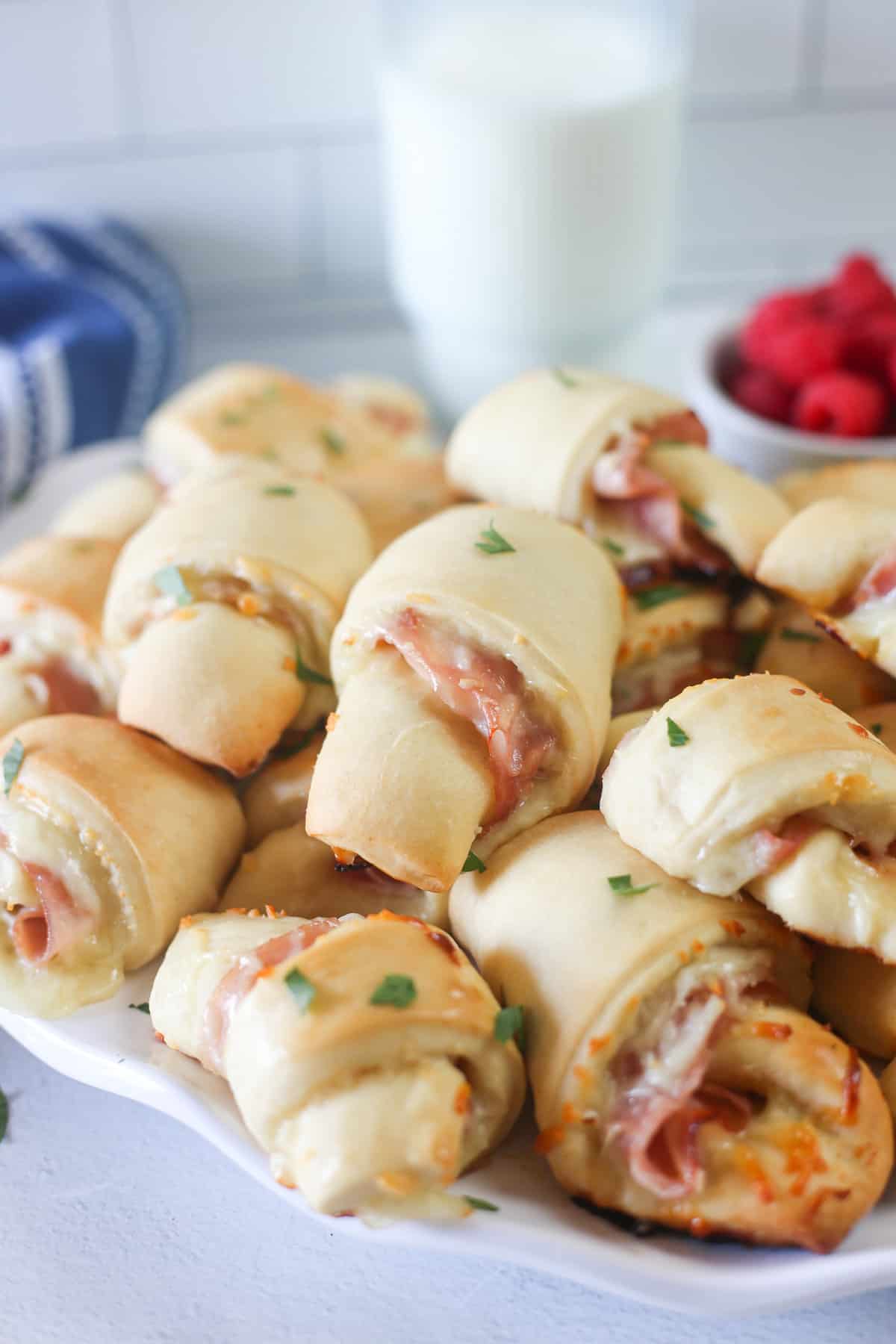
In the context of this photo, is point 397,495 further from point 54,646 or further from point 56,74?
point 56,74

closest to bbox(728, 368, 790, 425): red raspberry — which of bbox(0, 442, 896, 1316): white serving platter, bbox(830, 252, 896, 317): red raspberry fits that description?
bbox(830, 252, 896, 317): red raspberry

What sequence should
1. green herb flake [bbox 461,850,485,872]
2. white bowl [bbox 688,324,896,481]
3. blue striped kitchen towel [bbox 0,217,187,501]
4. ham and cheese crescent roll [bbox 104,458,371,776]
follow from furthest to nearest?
blue striped kitchen towel [bbox 0,217,187,501]
white bowl [bbox 688,324,896,481]
ham and cheese crescent roll [bbox 104,458,371,776]
green herb flake [bbox 461,850,485,872]

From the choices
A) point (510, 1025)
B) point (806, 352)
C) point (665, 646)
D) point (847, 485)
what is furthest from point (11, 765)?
point (806, 352)

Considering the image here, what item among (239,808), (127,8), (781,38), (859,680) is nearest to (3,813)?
(239,808)

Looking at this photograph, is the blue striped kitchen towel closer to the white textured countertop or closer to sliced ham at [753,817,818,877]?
the white textured countertop

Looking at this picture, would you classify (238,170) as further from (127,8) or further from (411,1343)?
(411,1343)

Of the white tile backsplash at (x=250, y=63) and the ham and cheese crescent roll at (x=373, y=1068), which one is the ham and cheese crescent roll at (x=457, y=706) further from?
the white tile backsplash at (x=250, y=63)

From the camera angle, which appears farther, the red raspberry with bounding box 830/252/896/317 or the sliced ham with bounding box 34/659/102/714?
the red raspberry with bounding box 830/252/896/317
